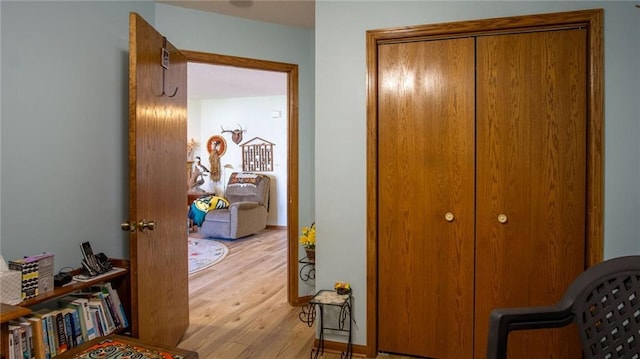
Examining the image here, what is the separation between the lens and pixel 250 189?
22.5 feet

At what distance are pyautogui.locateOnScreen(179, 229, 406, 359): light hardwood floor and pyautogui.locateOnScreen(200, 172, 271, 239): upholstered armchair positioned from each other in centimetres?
126

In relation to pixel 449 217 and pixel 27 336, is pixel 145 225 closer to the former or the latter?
pixel 27 336

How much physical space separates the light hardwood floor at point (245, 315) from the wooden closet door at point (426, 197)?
0.36m

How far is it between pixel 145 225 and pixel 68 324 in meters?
0.57

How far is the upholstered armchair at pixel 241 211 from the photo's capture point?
6098 millimetres

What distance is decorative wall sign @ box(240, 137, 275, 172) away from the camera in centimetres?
726

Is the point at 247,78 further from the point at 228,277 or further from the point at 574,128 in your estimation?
the point at 574,128

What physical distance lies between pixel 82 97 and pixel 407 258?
2.01m

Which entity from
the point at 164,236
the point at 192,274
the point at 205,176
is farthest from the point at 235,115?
the point at 164,236

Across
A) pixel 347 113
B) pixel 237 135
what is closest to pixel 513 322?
pixel 347 113

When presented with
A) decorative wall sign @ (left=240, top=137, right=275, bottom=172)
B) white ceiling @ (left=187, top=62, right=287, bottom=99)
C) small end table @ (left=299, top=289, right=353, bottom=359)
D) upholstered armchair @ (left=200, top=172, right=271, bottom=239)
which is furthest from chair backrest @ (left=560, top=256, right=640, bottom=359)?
decorative wall sign @ (left=240, top=137, right=275, bottom=172)

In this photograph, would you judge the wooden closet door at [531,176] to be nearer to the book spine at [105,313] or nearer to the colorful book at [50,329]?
the book spine at [105,313]

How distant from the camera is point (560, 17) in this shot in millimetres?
2047

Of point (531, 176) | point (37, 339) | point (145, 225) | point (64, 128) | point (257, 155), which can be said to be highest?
point (257, 155)
